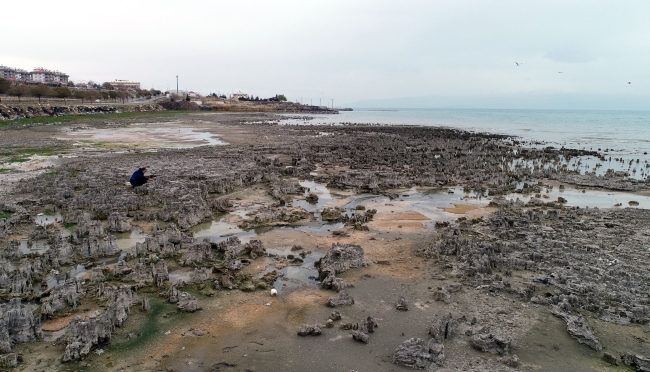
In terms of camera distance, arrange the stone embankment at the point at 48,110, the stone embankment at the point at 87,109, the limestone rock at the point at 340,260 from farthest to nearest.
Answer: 1. the stone embankment at the point at 87,109
2. the stone embankment at the point at 48,110
3. the limestone rock at the point at 340,260

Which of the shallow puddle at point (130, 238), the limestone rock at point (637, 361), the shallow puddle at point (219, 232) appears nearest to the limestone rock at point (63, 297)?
the shallow puddle at point (130, 238)

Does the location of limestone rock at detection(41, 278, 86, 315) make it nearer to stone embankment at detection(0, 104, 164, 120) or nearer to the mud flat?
the mud flat

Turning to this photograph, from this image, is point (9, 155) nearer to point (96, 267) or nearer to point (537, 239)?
point (96, 267)

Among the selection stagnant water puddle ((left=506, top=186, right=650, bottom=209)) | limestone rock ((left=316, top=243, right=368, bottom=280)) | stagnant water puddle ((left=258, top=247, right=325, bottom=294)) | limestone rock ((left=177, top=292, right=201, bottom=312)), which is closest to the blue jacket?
stagnant water puddle ((left=258, top=247, right=325, bottom=294))

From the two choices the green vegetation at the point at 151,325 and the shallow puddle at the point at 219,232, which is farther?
the shallow puddle at the point at 219,232

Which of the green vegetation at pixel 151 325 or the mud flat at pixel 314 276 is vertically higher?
the mud flat at pixel 314 276

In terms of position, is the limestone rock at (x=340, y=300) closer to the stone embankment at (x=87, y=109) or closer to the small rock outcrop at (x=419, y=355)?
the small rock outcrop at (x=419, y=355)

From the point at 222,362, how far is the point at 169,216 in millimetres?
8479

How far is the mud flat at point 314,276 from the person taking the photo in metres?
7.04

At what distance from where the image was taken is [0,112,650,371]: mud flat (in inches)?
277

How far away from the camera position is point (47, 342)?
7.06 metres

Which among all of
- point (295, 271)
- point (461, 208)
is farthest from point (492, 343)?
point (461, 208)

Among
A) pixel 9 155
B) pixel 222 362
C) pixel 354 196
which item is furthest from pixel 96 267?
pixel 9 155

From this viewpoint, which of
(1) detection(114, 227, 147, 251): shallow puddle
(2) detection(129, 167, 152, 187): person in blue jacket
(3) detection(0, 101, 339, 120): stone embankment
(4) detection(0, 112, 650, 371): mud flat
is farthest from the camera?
(3) detection(0, 101, 339, 120): stone embankment
